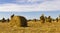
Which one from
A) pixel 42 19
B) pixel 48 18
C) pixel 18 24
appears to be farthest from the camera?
pixel 48 18

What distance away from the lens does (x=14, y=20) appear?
3170 centimetres

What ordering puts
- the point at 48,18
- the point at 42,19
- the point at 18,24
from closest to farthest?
1. the point at 18,24
2. the point at 42,19
3. the point at 48,18

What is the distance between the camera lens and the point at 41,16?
50562mm

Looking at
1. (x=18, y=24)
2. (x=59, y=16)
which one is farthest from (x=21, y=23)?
(x=59, y=16)

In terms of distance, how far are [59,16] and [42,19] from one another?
453 inches

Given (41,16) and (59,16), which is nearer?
(41,16)

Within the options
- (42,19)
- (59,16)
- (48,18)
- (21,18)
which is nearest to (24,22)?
(21,18)

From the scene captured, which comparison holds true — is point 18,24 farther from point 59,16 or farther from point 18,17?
point 59,16

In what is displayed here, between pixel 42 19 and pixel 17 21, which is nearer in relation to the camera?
pixel 17 21

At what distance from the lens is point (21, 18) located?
30.9 m

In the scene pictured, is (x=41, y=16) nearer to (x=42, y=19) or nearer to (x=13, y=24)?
(x=42, y=19)

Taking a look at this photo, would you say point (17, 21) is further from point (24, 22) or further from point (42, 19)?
point (42, 19)

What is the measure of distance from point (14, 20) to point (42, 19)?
19278mm

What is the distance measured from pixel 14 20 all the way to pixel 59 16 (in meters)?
30.6
